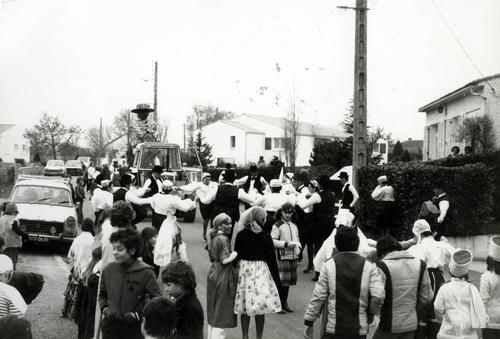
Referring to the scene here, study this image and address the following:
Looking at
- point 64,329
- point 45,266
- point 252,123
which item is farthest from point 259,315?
point 252,123

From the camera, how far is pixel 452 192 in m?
17.5

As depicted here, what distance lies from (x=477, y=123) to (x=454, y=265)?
1967cm

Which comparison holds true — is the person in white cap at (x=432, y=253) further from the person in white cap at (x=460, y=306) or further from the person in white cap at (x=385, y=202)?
the person in white cap at (x=385, y=202)

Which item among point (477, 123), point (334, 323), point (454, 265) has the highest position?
point (477, 123)

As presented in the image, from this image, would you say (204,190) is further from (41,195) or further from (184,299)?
(184,299)

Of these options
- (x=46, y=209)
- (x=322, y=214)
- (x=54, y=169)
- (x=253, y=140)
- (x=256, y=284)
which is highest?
(x=253, y=140)

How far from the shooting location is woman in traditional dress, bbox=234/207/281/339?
8.05 m

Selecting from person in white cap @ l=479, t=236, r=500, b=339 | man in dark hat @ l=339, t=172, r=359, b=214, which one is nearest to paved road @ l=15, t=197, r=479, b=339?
man in dark hat @ l=339, t=172, r=359, b=214

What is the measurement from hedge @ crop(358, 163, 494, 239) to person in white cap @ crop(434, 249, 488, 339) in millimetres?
10932

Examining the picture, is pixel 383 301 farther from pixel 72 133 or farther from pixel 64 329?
pixel 72 133

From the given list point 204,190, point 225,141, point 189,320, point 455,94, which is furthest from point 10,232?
point 225,141

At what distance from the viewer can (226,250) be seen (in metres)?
8.01

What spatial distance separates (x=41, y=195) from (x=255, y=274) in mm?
10596

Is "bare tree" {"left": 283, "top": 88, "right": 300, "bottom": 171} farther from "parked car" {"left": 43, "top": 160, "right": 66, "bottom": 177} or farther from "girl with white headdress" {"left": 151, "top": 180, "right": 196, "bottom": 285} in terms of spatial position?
"girl with white headdress" {"left": 151, "top": 180, "right": 196, "bottom": 285}
